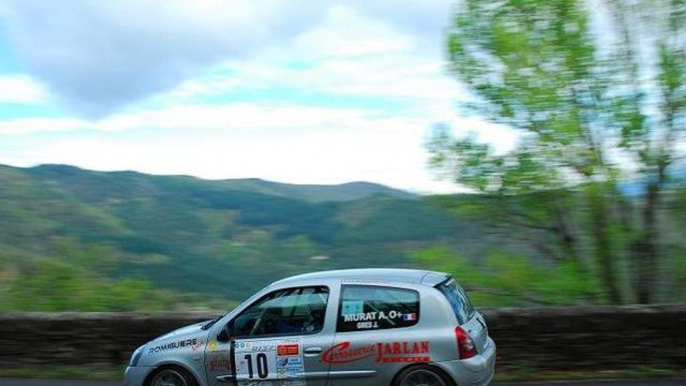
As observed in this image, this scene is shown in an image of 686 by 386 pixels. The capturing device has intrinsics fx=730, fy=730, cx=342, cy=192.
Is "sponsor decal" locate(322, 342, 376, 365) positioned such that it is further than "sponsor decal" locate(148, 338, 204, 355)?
No

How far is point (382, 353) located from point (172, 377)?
2267mm

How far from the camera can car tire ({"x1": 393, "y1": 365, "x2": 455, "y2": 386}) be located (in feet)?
22.1

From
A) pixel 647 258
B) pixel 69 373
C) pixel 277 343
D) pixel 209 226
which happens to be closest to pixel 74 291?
pixel 69 373

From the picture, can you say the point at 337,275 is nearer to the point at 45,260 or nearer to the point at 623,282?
the point at 623,282

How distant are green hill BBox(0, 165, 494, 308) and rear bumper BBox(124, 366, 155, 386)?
745cm

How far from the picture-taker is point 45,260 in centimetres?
1661

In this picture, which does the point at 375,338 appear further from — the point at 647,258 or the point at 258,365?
the point at 647,258

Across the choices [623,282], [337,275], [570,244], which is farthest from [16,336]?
[623,282]

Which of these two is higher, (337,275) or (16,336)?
(337,275)

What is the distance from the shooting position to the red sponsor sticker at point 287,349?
279 inches

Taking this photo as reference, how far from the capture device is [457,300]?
23.7 ft

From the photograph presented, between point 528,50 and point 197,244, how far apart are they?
1404cm

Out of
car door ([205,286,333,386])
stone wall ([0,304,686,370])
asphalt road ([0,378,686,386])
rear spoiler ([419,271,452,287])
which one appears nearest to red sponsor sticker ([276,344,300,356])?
car door ([205,286,333,386])

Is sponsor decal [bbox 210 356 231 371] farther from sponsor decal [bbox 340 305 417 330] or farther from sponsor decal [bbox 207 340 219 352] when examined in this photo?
sponsor decal [bbox 340 305 417 330]
